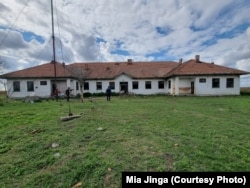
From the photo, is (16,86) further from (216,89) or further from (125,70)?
(216,89)

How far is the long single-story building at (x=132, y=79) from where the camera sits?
26.2 meters

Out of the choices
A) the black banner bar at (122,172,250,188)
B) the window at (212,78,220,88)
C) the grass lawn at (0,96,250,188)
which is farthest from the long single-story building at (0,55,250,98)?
the black banner bar at (122,172,250,188)

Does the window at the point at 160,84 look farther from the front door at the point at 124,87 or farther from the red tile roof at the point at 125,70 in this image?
the front door at the point at 124,87

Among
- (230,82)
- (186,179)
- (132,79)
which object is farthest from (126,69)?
(186,179)

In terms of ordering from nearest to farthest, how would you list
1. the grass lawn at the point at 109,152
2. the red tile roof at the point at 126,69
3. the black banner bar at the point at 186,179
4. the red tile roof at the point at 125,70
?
the black banner bar at the point at 186,179, the grass lawn at the point at 109,152, the red tile roof at the point at 125,70, the red tile roof at the point at 126,69

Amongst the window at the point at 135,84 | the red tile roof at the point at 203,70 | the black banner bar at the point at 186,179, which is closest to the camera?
the black banner bar at the point at 186,179

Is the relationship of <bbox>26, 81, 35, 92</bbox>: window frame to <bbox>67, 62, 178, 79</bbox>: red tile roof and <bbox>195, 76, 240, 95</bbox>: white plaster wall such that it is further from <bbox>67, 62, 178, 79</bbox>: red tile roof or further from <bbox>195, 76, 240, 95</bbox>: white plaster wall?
<bbox>195, 76, 240, 95</bbox>: white plaster wall

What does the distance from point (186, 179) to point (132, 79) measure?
26734mm

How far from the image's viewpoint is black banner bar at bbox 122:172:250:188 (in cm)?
325

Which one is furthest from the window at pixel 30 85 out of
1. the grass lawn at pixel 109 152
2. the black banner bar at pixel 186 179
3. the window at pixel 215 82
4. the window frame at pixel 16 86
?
the black banner bar at pixel 186 179

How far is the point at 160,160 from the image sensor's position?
162 inches

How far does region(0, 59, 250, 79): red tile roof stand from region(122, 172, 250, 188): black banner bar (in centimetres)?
2327

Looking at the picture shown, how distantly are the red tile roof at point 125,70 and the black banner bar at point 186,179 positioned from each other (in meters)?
23.3

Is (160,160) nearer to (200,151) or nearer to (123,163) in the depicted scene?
(123,163)
